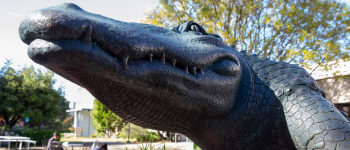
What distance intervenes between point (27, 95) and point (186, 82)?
73.6ft

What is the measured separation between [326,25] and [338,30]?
34.2 inches

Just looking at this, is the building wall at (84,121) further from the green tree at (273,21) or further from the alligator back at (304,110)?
the alligator back at (304,110)

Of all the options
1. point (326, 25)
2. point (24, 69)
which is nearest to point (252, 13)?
point (326, 25)

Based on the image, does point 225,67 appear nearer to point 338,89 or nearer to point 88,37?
point 88,37

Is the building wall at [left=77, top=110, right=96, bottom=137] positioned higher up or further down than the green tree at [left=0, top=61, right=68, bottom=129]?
further down

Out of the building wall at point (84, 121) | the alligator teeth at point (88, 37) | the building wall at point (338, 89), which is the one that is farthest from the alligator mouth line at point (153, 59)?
the building wall at point (84, 121)

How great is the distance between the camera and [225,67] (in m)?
1.83

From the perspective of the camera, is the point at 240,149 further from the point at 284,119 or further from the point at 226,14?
the point at 226,14

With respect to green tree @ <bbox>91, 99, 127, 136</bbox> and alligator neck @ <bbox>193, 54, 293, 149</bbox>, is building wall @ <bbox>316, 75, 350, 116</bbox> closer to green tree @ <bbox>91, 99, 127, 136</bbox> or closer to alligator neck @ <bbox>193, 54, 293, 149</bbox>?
alligator neck @ <bbox>193, 54, 293, 149</bbox>

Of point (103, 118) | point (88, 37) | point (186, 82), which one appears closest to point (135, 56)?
point (88, 37)

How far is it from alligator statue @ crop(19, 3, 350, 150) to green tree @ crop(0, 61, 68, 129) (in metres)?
20.5

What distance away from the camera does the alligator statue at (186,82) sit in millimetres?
1093

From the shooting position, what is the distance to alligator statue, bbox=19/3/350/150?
1.09 metres

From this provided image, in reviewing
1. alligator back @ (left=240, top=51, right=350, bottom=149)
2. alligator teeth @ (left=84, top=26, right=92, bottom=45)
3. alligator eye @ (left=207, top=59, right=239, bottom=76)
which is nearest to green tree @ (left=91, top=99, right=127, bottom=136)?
alligator back @ (left=240, top=51, right=350, bottom=149)
